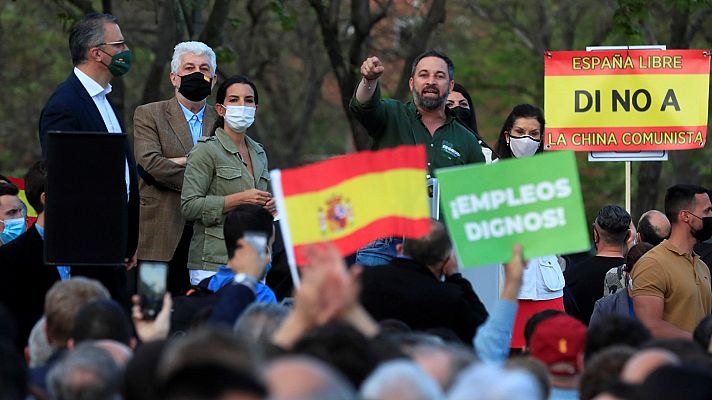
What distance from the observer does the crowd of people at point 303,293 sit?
205 inches

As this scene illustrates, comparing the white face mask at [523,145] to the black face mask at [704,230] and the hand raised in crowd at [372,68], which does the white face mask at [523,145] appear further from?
the hand raised in crowd at [372,68]

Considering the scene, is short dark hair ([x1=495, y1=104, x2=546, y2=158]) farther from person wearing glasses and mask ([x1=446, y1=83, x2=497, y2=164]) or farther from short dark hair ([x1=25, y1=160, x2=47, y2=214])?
short dark hair ([x1=25, y1=160, x2=47, y2=214])

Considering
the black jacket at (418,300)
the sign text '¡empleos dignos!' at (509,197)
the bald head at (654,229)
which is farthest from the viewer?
the bald head at (654,229)

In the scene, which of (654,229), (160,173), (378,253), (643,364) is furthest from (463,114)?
Result: (643,364)

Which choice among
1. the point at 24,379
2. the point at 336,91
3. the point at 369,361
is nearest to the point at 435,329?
the point at 369,361

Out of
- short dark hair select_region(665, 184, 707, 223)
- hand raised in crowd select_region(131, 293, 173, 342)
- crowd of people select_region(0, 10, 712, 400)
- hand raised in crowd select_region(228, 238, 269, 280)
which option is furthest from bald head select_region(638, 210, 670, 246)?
hand raised in crowd select_region(131, 293, 173, 342)

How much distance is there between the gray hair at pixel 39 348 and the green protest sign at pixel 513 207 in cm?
196

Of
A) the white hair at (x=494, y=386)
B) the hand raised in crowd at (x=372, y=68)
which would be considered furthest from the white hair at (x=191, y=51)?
the white hair at (x=494, y=386)

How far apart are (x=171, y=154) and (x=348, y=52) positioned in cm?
1202

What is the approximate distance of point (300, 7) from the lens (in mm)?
26047

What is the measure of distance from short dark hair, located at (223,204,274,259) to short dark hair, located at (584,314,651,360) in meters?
2.07

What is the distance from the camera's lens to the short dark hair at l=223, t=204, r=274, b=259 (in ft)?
25.7

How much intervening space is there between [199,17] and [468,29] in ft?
50.3

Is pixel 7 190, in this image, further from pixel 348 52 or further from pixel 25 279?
pixel 348 52
